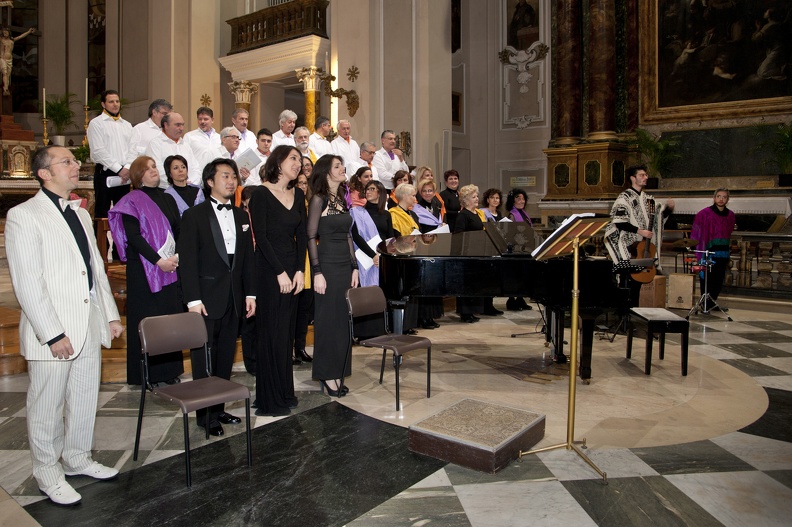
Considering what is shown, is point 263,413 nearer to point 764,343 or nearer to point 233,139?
point 233,139

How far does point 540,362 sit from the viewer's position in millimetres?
5770

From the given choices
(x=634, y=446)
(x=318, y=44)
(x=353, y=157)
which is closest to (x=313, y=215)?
(x=634, y=446)

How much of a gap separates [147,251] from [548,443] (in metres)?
2.92

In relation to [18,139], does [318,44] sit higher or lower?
higher

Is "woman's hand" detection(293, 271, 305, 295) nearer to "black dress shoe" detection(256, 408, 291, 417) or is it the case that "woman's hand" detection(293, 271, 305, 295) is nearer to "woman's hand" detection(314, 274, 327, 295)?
"woman's hand" detection(314, 274, 327, 295)

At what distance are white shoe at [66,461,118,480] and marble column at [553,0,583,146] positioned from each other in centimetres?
1121

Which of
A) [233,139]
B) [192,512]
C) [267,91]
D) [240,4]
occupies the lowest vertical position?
[192,512]

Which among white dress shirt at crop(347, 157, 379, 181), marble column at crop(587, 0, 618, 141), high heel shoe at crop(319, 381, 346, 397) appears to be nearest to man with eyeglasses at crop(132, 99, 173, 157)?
white dress shirt at crop(347, 157, 379, 181)

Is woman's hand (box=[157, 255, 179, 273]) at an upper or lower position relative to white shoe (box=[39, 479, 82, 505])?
upper

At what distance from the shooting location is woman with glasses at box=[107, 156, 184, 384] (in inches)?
181

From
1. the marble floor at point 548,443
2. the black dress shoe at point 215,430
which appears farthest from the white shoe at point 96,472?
the black dress shoe at point 215,430

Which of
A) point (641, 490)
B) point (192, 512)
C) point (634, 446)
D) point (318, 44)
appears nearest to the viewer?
point (192, 512)

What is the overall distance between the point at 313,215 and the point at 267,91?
12.3 meters

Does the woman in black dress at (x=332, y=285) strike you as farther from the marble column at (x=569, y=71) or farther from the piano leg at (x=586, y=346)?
the marble column at (x=569, y=71)
